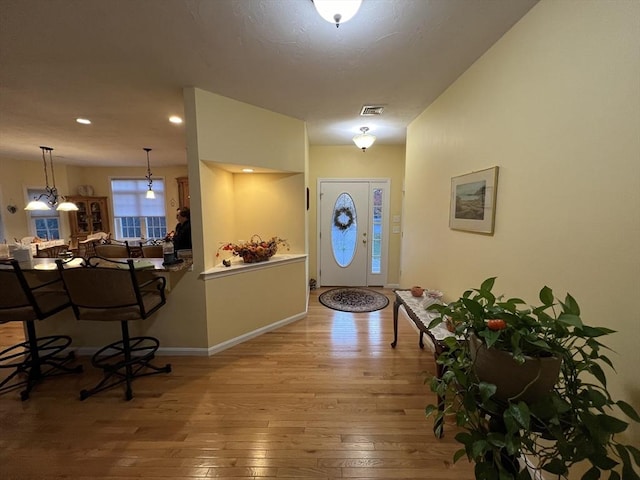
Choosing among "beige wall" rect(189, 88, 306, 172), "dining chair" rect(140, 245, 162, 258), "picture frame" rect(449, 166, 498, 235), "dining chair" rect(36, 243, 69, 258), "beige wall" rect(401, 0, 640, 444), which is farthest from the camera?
"dining chair" rect(36, 243, 69, 258)

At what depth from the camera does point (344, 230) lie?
4898 mm

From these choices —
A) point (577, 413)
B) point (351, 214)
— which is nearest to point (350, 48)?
point (577, 413)

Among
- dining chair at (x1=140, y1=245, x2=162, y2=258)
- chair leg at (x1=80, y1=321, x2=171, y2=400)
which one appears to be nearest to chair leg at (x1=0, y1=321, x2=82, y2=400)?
chair leg at (x1=80, y1=321, x2=171, y2=400)

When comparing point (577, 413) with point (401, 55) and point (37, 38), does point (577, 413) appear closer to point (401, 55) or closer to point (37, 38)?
point (401, 55)

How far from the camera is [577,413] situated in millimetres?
848

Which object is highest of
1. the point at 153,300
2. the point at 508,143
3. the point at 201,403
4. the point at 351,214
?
the point at 508,143

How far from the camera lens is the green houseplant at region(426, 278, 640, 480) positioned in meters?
0.80

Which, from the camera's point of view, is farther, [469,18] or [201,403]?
[201,403]

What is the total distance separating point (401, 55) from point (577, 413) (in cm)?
220

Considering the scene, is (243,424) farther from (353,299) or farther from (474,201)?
(353,299)

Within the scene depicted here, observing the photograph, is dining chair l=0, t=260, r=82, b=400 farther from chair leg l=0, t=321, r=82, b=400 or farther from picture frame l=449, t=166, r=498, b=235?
picture frame l=449, t=166, r=498, b=235

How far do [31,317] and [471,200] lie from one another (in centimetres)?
358

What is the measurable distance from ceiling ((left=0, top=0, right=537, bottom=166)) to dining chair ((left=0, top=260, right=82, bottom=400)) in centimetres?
157

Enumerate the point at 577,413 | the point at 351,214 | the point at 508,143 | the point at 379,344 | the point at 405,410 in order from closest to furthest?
1. the point at 577,413
2. the point at 508,143
3. the point at 405,410
4. the point at 379,344
5. the point at 351,214
